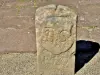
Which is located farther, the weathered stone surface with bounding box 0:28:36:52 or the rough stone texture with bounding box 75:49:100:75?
the weathered stone surface with bounding box 0:28:36:52

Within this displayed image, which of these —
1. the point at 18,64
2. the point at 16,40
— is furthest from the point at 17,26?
the point at 18,64

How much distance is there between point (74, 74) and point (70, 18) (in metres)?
1.12

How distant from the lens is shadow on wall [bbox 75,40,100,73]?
6.36m

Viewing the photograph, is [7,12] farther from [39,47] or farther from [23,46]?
[39,47]

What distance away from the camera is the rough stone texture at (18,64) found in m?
6.07

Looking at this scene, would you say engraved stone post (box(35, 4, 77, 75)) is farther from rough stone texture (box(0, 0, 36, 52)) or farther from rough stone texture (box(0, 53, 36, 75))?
rough stone texture (box(0, 0, 36, 52))

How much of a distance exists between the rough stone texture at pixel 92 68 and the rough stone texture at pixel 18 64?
2.98 feet

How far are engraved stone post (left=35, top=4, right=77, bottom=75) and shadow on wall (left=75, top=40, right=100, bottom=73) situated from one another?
0.53 m

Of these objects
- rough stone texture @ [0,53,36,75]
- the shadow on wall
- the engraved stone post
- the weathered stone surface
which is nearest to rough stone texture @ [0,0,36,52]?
the weathered stone surface

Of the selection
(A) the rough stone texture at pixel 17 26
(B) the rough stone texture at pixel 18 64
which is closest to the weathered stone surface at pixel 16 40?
(A) the rough stone texture at pixel 17 26

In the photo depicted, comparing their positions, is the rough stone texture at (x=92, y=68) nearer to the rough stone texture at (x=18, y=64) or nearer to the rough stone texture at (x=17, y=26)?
the rough stone texture at (x=18, y=64)

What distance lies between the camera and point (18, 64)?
632cm

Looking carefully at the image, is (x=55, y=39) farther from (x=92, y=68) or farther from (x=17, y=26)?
(x=17, y=26)

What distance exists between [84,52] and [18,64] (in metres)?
1.40
